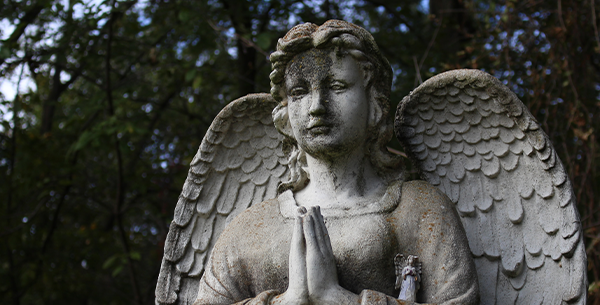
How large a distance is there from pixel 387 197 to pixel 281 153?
0.81m

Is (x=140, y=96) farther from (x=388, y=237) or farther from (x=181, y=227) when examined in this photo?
(x=388, y=237)

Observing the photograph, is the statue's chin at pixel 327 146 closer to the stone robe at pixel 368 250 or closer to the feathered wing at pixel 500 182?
the stone robe at pixel 368 250

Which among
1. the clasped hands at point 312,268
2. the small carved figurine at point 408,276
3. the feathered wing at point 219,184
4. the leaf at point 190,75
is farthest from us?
the leaf at point 190,75

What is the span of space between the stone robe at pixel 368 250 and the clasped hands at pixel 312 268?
0.11 meters

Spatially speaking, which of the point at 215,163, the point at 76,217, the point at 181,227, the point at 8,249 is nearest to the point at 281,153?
the point at 215,163

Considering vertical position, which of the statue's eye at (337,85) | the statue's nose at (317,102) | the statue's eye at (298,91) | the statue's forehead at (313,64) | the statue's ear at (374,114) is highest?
the statue's forehead at (313,64)

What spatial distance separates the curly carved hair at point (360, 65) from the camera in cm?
290

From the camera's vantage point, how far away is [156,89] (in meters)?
8.15

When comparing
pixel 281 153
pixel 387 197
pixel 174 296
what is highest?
pixel 281 153

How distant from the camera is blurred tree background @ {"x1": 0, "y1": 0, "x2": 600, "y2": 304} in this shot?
5.55 metres

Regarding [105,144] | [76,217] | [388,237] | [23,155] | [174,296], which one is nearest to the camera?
[388,237]

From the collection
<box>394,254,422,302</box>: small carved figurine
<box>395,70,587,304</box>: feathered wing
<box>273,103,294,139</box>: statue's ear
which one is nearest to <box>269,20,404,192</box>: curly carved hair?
A: <box>273,103,294,139</box>: statue's ear

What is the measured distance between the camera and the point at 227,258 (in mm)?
2998

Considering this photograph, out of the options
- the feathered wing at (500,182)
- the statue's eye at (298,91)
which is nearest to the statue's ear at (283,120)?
the statue's eye at (298,91)
